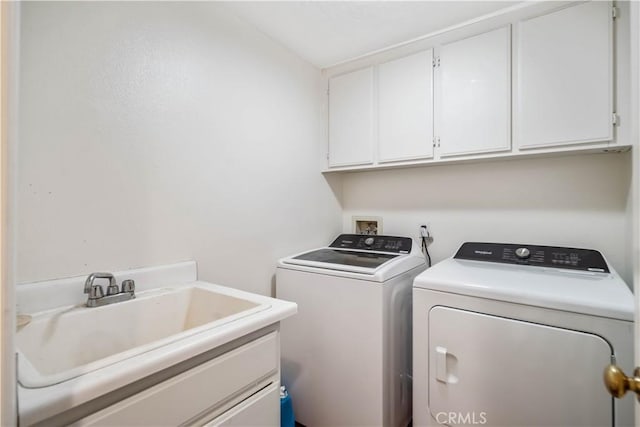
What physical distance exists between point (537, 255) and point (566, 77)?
907 mm

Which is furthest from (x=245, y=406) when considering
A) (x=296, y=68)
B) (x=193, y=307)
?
(x=296, y=68)

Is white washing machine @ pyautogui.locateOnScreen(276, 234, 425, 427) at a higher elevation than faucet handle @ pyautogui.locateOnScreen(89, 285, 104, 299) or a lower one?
lower

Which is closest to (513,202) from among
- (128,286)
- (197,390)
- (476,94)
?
(476,94)

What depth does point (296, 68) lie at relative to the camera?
200 centimetres

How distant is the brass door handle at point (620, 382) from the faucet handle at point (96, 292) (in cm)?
143

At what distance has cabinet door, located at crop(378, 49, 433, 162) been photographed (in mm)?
1800

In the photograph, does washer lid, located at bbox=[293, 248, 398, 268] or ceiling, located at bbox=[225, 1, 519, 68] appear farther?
washer lid, located at bbox=[293, 248, 398, 268]

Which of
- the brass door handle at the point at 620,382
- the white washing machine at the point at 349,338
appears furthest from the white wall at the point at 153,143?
the brass door handle at the point at 620,382

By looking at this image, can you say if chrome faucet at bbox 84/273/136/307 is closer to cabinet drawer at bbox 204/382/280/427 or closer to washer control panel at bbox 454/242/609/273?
cabinet drawer at bbox 204/382/280/427

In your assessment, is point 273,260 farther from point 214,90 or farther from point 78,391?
point 78,391

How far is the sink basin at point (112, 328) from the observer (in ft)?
2.40

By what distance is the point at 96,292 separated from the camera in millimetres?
1012

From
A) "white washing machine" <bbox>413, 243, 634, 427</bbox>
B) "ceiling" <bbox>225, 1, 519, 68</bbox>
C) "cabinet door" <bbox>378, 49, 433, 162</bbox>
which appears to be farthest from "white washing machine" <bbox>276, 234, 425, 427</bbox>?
"ceiling" <bbox>225, 1, 519, 68</bbox>

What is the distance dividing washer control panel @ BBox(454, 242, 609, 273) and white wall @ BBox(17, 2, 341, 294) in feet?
3.75
